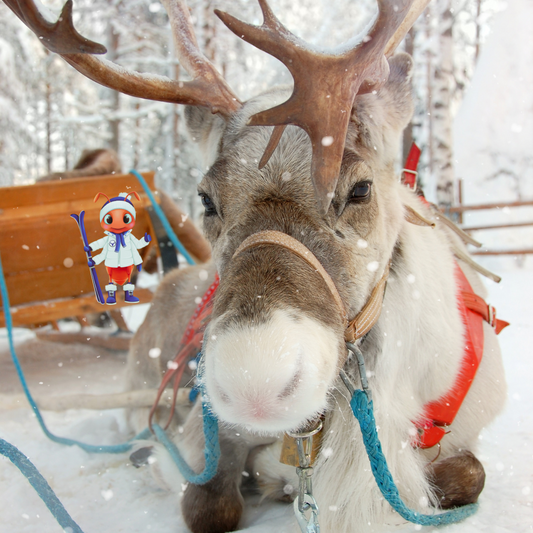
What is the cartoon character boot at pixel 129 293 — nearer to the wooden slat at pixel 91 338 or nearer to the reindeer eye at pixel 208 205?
the reindeer eye at pixel 208 205

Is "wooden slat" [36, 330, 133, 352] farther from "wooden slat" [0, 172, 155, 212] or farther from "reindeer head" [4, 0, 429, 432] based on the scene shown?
"reindeer head" [4, 0, 429, 432]

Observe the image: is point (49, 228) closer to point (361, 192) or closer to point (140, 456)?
point (140, 456)

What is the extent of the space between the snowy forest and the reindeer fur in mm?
6079

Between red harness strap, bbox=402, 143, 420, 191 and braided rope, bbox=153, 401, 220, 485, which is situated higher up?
red harness strap, bbox=402, 143, 420, 191

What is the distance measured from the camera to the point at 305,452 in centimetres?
148

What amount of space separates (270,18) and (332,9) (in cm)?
1980

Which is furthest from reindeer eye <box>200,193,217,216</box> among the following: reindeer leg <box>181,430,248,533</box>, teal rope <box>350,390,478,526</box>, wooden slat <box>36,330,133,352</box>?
wooden slat <box>36,330,133,352</box>

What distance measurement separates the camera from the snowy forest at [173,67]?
8.99m

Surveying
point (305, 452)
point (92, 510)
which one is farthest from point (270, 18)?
point (92, 510)

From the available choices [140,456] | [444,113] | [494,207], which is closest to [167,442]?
[140,456]

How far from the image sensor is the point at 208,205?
1.70m

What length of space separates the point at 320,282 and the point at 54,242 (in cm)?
245

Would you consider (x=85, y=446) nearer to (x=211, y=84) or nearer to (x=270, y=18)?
(x=211, y=84)

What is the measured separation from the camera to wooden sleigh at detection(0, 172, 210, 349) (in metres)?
2.97
